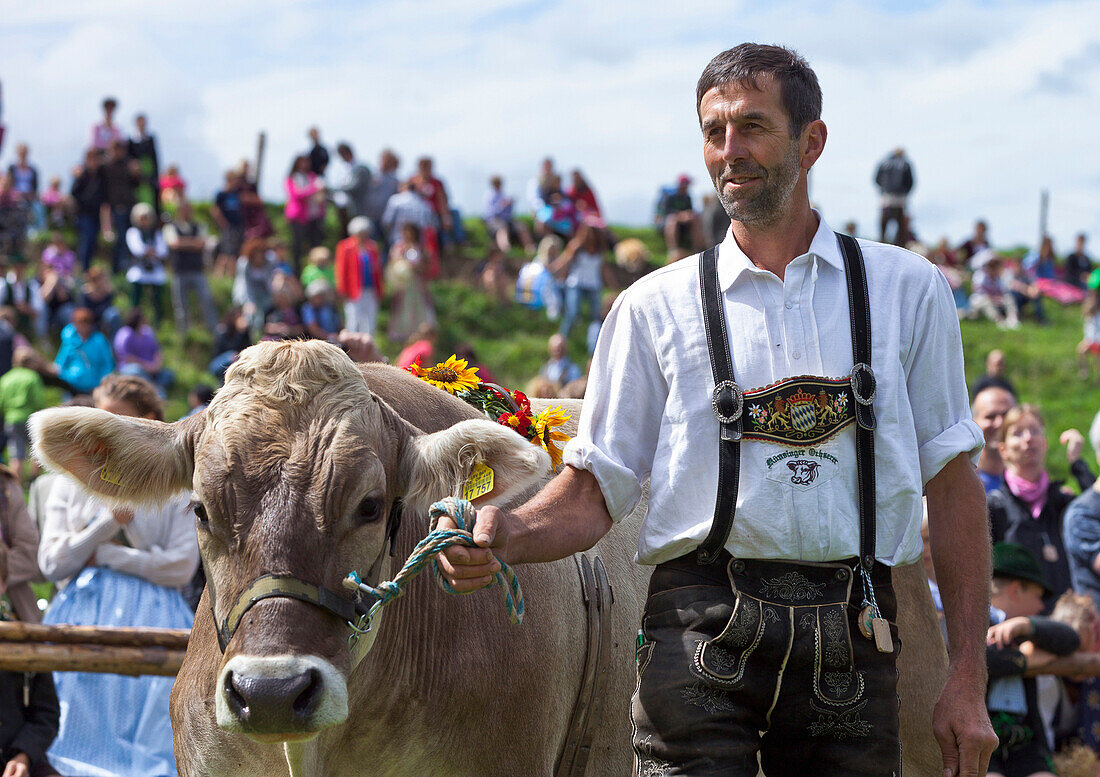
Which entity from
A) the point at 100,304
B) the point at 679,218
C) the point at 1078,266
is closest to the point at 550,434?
the point at 100,304

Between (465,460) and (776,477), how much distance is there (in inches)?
33.3

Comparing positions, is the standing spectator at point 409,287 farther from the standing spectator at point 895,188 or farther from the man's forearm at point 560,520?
the man's forearm at point 560,520

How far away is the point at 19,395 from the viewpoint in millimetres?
11734

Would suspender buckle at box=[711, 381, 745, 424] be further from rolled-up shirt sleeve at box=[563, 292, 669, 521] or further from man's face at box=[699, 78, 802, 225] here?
man's face at box=[699, 78, 802, 225]

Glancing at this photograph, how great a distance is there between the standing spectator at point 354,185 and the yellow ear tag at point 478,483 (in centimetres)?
1755

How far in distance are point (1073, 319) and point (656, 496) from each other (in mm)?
23492

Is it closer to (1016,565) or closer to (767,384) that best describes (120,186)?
(1016,565)

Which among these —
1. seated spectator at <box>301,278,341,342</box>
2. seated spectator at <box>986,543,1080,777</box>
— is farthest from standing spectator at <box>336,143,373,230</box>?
seated spectator at <box>986,543,1080,777</box>

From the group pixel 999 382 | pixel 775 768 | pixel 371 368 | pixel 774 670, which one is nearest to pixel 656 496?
pixel 774 670

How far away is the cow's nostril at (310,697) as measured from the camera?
8.84 ft

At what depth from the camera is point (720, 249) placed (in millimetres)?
3084

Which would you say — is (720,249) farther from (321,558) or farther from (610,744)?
(610,744)

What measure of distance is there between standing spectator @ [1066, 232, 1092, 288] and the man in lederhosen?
26311 millimetres

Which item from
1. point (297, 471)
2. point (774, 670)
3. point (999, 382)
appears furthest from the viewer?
point (999, 382)
